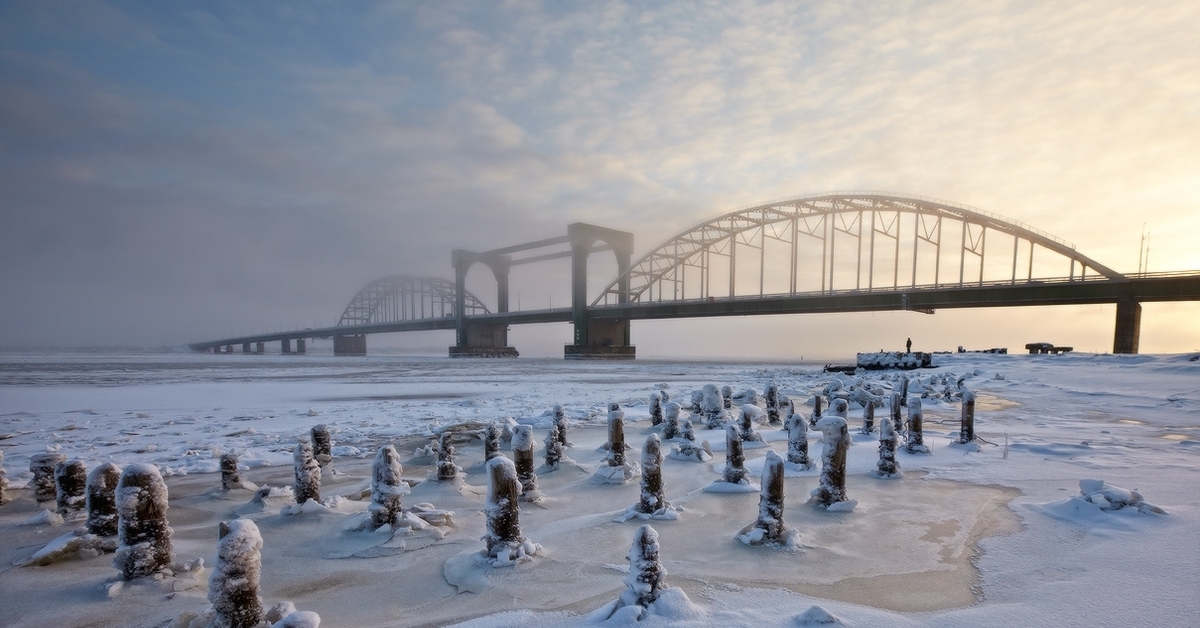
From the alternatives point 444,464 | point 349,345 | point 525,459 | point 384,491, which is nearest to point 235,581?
point 384,491

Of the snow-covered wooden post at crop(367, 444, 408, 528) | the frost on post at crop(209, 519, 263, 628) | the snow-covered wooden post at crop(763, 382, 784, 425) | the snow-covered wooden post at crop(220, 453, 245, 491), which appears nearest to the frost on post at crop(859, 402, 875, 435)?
the snow-covered wooden post at crop(763, 382, 784, 425)

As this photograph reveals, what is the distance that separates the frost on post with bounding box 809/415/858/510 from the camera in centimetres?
600

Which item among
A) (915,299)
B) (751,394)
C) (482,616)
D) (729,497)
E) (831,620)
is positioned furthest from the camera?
(915,299)

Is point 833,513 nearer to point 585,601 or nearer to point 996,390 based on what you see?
point 585,601

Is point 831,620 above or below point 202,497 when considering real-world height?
above

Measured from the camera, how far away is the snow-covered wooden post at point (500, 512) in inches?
185

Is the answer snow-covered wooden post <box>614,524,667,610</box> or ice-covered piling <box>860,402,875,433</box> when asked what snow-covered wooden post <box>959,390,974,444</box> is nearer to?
ice-covered piling <box>860,402,875,433</box>

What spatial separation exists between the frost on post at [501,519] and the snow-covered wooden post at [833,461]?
141 inches

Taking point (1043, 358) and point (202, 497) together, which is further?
point (1043, 358)

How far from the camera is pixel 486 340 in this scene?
109 m

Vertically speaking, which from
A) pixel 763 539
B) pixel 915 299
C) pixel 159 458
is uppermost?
pixel 915 299

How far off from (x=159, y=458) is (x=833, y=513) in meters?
11.2

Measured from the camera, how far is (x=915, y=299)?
56750 mm

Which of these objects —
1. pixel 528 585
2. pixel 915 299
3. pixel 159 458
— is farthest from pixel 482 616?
pixel 915 299
